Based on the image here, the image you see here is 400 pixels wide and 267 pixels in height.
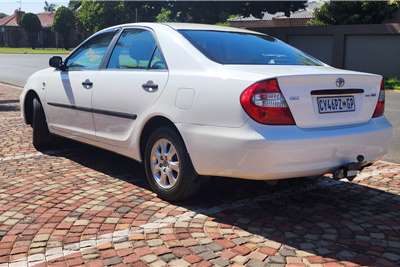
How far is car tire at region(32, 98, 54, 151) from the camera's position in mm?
6684

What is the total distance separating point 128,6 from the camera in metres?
57.3

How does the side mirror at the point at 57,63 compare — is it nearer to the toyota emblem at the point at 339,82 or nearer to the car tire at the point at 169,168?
the car tire at the point at 169,168

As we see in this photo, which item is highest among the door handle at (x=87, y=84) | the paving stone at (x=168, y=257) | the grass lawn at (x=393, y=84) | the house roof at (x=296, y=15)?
the house roof at (x=296, y=15)

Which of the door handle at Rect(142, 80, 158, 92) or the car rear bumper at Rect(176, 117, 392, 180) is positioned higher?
the door handle at Rect(142, 80, 158, 92)

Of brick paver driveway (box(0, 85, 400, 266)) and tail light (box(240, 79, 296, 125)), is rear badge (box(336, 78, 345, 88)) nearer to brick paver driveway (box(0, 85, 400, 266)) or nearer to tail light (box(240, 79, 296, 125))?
tail light (box(240, 79, 296, 125))

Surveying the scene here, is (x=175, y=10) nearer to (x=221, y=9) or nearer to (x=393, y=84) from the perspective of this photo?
(x=221, y=9)

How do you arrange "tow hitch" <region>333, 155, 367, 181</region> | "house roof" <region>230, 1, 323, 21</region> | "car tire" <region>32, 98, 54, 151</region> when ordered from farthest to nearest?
"house roof" <region>230, 1, 323, 21</region> < "car tire" <region>32, 98, 54, 151</region> < "tow hitch" <region>333, 155, 367, 181</region>

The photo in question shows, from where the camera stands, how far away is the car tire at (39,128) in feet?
21.9

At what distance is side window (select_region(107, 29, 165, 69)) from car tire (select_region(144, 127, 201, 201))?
0.68 meters

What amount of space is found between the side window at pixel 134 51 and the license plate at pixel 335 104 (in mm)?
1468

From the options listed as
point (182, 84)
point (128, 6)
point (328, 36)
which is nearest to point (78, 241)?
point (182, 84)

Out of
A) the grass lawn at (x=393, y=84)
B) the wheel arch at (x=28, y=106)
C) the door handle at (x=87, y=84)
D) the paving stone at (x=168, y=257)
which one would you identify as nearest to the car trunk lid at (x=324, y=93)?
the paving stone at (x=168, y=257)

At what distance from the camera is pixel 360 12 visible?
2658 cm

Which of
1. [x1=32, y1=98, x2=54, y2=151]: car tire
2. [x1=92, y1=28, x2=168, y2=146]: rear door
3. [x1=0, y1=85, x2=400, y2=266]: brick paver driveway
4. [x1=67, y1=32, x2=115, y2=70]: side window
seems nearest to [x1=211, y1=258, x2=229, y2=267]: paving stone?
[x1=0, y1=85, x2=400, y2=266]: brick paver driveway
